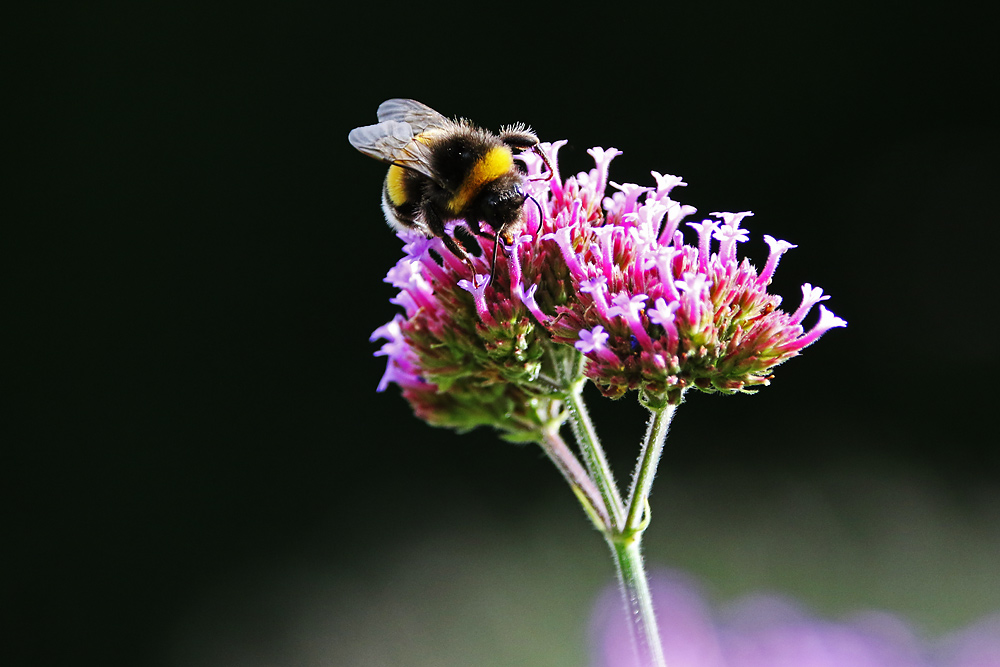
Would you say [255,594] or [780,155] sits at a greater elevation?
[780,155]

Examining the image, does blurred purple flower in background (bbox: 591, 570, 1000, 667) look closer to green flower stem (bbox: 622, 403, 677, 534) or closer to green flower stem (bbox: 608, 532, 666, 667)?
green flower stem (bbox: 608, 532, 666, 667)

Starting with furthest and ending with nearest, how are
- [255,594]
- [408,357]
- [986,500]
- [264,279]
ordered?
[264,279] → [255,594] → [986,500] → [408,357]

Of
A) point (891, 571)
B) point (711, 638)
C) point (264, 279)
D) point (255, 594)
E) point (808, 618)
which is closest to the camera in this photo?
point (711, 638)

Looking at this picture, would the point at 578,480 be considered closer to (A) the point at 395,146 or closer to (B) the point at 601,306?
(B) the point at 601,306

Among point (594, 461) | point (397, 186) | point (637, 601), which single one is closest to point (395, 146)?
point (397, 186)

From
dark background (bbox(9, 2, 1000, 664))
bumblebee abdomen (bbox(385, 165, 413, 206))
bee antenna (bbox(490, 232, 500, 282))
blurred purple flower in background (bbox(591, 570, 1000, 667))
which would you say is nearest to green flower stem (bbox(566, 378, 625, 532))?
bee antenna (bbox(490, 232, 500, 282))

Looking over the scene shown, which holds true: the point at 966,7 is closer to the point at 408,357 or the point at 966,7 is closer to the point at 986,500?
the point at 986,500

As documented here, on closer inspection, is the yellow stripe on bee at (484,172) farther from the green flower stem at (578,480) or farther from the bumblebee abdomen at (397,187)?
the green flower stem at (578,480)

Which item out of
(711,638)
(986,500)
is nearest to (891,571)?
(986,500)
